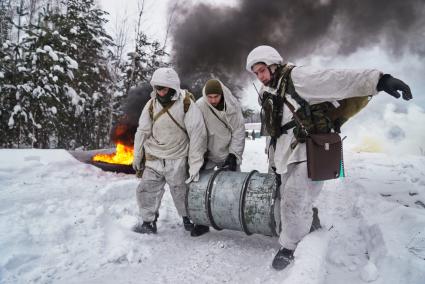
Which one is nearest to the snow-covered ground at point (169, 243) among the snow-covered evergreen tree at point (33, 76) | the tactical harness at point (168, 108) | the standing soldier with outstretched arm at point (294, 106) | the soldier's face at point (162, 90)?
the standing soldier with outstretched arm at point (294, 106)

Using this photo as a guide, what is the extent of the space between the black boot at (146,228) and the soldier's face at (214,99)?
174 centimetres

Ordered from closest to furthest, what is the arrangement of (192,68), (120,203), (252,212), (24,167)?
(252,212), (120,203), (24,167), (192,68)

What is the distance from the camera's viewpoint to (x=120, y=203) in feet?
16.5

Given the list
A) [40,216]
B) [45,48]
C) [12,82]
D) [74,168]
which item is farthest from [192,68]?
[40,216]

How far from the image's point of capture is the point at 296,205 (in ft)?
10.4

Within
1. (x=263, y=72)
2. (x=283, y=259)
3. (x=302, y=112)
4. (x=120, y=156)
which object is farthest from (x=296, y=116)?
(x=120, y=156)

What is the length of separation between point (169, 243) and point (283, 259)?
145 cm

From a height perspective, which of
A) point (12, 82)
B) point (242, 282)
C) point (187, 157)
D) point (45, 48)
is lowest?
point (242, 282)

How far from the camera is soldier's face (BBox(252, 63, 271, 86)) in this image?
133 inches

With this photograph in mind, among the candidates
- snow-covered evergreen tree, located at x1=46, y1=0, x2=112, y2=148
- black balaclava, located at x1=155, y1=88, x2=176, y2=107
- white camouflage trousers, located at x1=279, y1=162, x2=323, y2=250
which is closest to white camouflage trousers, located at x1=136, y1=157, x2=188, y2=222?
black balaclava, located at x1=155, y1=88, x2=176, y2=107

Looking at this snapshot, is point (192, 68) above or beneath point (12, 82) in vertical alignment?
above

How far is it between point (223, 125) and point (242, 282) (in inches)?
83.5

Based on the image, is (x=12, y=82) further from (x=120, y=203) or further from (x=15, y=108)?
(x=120, y=203)

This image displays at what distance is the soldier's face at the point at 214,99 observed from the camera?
14.5ft
